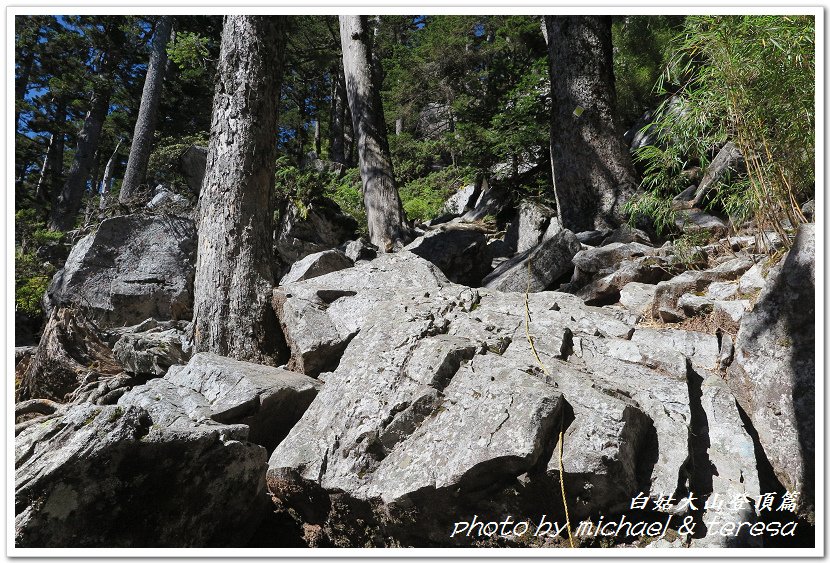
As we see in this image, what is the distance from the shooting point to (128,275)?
670cm

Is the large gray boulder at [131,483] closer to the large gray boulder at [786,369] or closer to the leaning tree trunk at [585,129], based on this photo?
the large gray boulder at [786,369]

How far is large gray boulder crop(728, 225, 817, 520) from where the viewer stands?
2803mm

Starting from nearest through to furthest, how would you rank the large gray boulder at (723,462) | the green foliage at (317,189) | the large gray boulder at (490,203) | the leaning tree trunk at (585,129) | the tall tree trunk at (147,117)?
the large gray boulder at (723,462) < the leaning tree trunk at (585,129) < the green foliage at (317,189) < the large gray boulder at (490,203) < the tall tree trunk at (147,117)

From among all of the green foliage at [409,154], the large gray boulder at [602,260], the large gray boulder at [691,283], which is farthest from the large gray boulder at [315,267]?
the green foliage at [409,154]

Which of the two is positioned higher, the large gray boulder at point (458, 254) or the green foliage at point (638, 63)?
the green foliage at point (638, 63)

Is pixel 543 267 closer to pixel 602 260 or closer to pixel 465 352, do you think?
pixel 602 260

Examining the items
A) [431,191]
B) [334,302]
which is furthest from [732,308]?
[431,191]

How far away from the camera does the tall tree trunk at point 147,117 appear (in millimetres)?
12125

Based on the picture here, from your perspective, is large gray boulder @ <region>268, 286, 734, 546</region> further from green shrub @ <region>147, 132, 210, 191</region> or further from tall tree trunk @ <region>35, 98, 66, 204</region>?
tall tree trunk @ <region>35, 98, 66, 204</region>

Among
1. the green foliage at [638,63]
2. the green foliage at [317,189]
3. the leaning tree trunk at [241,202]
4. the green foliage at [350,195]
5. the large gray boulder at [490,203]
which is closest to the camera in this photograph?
the leaning tree trunk at [241,202]

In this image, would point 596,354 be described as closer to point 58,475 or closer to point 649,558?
point 649,558

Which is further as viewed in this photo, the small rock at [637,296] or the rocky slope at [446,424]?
the small rock at [637,296]

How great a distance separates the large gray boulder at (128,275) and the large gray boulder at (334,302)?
2.46 meters

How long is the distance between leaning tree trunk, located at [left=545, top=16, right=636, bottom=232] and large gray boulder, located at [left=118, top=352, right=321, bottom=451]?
4769mm
